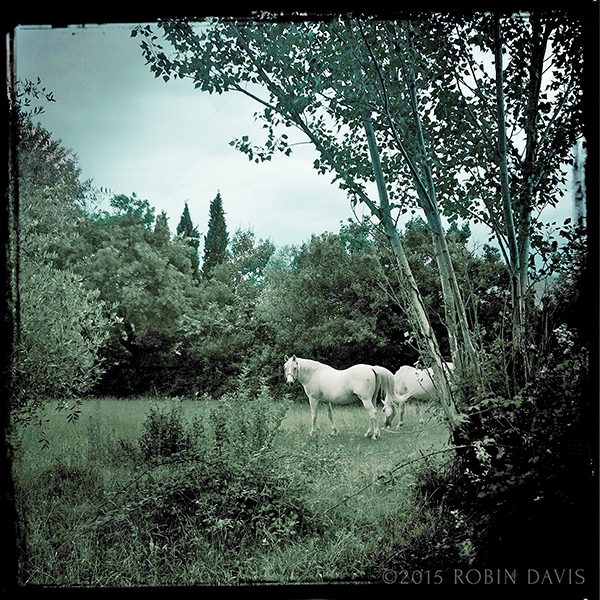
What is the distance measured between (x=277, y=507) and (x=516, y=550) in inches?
47.6

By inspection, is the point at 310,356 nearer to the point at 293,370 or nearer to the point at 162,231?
the point at 293,370

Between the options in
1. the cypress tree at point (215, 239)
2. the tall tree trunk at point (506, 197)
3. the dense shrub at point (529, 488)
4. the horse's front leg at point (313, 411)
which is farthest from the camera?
the horse's front leg at point (313, 411)

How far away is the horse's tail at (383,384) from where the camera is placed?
3.15m

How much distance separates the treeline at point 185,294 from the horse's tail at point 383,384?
0.20 ft

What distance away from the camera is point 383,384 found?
3176 millimetres

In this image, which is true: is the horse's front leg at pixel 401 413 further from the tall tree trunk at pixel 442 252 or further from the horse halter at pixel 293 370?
the horse halter at pixel 293 370

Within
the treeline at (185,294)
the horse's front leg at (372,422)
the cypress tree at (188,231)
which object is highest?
the cypress tree at (188,231)

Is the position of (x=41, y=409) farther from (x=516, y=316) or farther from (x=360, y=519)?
(x=516, y=316)

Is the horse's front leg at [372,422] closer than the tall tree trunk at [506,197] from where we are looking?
No

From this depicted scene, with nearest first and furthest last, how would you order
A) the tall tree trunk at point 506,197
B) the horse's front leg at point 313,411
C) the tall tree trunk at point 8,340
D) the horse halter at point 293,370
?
the tall tree trunk at point 8,340 < the tall tree trunk at point 506,197 < the horse's front leg at point 313,411 < the horse halter at point 293,370

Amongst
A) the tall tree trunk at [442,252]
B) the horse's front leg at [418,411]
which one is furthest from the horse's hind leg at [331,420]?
the tall tree trunk at [442,252]

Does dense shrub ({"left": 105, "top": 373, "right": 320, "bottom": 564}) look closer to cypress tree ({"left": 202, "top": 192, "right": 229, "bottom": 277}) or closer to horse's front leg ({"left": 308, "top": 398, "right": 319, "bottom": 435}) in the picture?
horse's front leg ({"left": 308, "top": 398, "right": 319, "bottom": 435})

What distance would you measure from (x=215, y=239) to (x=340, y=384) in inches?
56.3

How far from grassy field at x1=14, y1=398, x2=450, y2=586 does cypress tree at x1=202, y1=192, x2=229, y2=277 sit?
1.03 m
